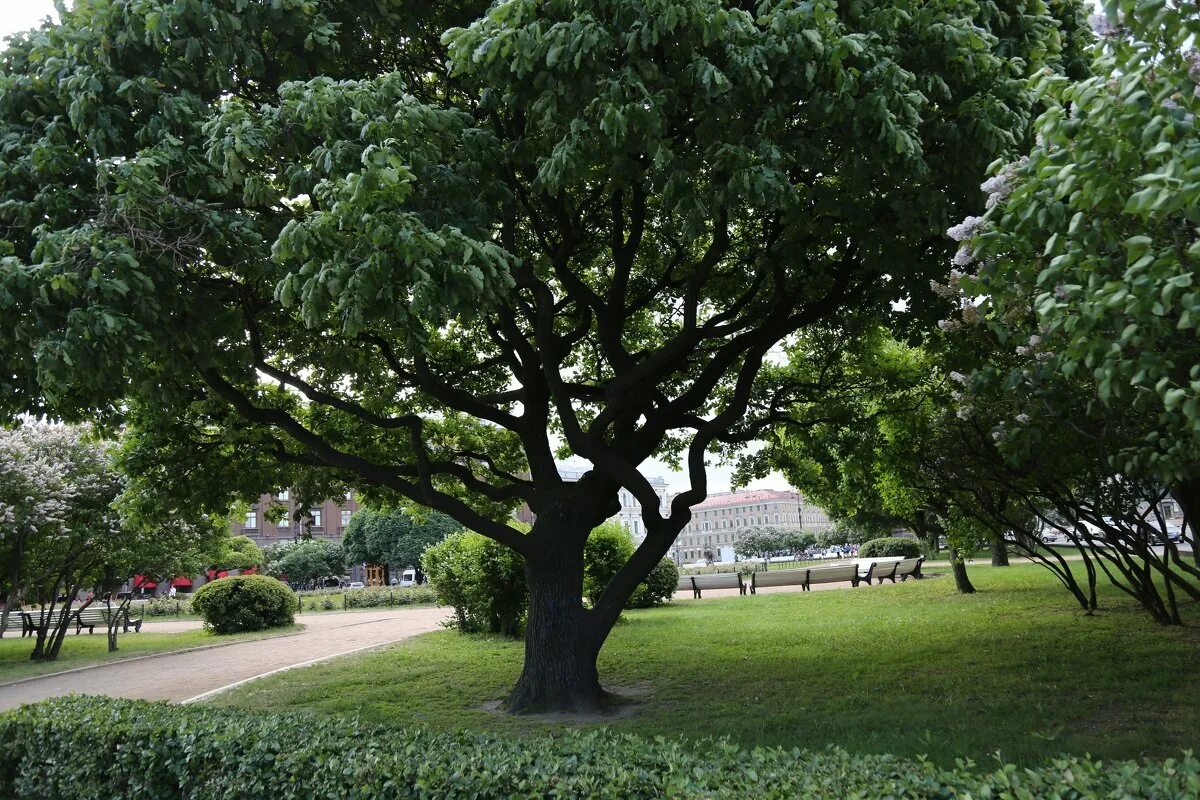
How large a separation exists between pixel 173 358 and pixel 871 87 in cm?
602

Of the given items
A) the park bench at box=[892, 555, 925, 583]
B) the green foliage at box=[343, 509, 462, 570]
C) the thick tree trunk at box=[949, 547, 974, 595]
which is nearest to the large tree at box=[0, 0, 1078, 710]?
the thick tree trunk at box=[949, 547, 974, 595]

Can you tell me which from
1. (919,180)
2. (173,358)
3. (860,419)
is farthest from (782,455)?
(173,358)

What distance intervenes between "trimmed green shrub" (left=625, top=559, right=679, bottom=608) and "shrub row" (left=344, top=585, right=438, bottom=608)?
1444cm

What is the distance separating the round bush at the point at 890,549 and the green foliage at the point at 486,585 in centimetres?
2489

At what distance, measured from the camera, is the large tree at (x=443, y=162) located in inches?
224

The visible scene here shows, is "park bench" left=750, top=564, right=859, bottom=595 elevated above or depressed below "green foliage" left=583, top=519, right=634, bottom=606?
below

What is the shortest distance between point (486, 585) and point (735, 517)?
122115 millimetres

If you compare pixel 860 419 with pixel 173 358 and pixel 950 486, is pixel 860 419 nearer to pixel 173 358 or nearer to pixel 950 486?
pixel 950 486

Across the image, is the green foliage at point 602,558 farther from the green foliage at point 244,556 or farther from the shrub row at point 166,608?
the green foliage at point 244,556

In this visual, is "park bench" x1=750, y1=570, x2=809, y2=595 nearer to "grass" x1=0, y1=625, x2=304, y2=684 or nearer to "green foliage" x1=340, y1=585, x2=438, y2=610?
"green foliage" x1=340, y1=585, x2=438, y2=610

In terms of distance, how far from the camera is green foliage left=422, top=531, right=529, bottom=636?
16828 millimetres

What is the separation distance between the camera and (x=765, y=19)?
5.86 m

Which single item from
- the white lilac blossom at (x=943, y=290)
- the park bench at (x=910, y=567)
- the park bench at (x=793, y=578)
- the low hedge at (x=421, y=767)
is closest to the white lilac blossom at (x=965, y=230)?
the white lilac blossom at (x=943, y=290)

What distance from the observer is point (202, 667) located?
51.8ft
